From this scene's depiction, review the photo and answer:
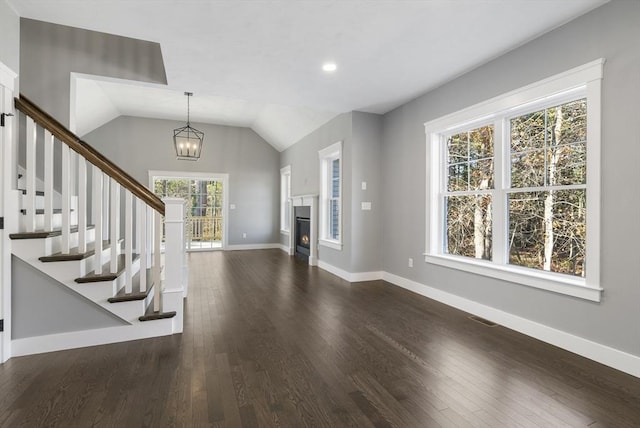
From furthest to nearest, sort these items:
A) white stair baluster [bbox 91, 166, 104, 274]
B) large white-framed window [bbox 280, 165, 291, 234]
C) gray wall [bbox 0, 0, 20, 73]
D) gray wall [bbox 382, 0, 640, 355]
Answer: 1. large white-framed window [bbox 280, 165, 291, 234]
2. white stair baluster [bbox 91, 166, 104, 274]
3. gray wall [bbox 0, 0, 20, 73]
4. gray wall [bbox 382, 0, 640, 355]

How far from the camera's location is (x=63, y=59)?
11.7ft

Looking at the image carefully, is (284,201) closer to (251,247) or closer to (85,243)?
(251,247)

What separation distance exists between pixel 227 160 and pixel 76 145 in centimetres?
589

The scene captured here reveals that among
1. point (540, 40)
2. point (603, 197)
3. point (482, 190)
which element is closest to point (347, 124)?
point (482, 190)

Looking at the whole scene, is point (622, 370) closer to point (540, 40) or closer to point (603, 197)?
point (603, 197)

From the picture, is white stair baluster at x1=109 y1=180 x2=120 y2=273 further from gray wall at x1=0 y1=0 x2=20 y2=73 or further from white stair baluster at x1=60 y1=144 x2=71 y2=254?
gray wall at x1=0 y1=0 x2=20 y2=73

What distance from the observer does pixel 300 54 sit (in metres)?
3.12

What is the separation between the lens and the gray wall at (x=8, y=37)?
229 centimetres

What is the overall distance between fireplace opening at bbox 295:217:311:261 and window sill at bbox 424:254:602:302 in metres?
3.41

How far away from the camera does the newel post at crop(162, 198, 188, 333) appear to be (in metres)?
2.75

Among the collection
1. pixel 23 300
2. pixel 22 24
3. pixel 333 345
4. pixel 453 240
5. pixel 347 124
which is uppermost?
pixel 22 24

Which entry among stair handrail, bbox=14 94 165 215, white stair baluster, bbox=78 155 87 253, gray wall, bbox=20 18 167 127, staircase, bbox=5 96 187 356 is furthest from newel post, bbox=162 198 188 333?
gray wall, bbox=20 18 167 127

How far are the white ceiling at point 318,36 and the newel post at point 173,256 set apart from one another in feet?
5.08

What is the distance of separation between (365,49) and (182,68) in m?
2.05
